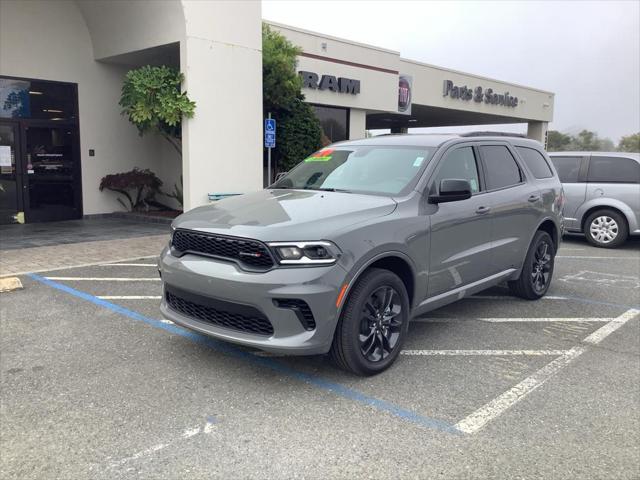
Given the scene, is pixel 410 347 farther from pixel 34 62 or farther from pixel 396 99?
pixel 396 99

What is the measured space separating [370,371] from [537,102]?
31.1 m

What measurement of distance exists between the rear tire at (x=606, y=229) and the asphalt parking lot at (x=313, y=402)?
5463mm

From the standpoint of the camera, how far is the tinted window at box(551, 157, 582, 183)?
11.3m

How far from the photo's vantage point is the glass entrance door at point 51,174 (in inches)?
508

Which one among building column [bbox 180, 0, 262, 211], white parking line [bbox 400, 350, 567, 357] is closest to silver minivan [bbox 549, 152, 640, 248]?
building column [bbox 180, 0, 262, 211]

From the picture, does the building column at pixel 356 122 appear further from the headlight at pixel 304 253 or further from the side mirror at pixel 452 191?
the headlight at pixel 304 253

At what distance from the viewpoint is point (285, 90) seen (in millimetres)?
14031

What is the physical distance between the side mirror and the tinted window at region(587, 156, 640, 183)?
25.2 feet

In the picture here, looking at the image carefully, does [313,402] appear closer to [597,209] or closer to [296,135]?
[597,209]

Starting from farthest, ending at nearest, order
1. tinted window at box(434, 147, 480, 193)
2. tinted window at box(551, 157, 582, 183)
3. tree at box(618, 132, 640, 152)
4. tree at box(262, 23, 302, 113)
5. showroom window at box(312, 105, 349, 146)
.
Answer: tree at box(618, 132, 640, 152), showroom window at box(312, 105, 349, 146), tree at box(262, 23, 302, 113), tinted window at box(551, 157, 582, 183), tinted window at box(434, 147, 480, 193)

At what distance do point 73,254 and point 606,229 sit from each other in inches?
384

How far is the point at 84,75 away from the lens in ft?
45.0

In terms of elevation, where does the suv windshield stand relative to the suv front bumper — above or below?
above

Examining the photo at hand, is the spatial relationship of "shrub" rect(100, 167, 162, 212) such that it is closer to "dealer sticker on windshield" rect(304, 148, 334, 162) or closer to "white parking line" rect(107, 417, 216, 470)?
"dealer sticker on windshield" rect(304, 148, 334, 162)
